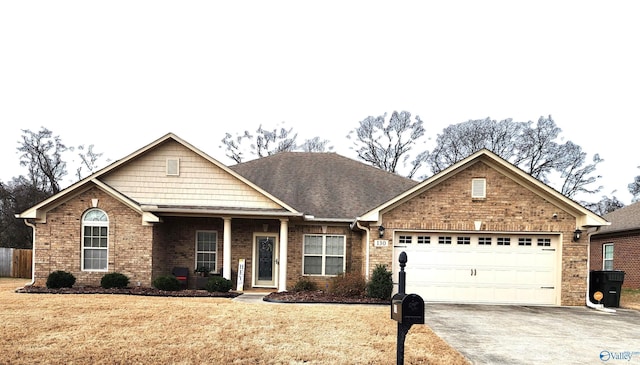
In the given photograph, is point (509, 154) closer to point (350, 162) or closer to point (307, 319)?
point (350, 162)

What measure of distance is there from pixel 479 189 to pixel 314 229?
6.01m

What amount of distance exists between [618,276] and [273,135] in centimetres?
3105

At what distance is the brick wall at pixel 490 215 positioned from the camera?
14648 millimetres

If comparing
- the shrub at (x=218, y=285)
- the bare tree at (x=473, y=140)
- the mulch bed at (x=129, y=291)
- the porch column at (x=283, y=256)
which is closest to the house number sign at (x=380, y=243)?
the porch column at (x=283, y=256)

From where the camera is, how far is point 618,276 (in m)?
14.9

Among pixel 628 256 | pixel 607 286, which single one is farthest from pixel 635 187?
pixel 607 286

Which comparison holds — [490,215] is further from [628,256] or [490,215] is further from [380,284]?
[628,256]

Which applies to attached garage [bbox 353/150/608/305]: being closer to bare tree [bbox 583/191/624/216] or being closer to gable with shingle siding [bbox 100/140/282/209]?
gable with shingle siding [bbox 100/140/282/209]

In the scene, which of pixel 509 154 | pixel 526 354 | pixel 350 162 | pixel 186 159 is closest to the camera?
pixel 526 354

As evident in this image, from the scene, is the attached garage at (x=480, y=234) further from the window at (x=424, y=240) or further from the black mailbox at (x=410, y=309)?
the black mailbox at (x=410, y=309)

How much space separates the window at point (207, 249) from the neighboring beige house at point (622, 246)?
1664 centimetres

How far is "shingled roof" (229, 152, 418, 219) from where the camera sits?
60.0 ft

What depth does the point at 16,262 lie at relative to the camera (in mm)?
24609

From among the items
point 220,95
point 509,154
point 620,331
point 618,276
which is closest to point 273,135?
point 220,95
